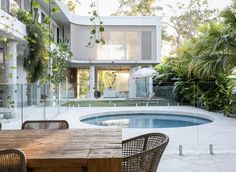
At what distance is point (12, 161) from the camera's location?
6.67 feet

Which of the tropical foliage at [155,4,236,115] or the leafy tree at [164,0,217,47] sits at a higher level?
the leafy tree at [164,0,217,47]

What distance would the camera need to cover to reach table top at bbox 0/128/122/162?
217 centimetres

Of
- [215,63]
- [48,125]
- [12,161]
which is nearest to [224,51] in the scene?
[215,63]

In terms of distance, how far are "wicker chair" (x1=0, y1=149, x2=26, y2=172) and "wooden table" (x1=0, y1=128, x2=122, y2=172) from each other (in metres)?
0.07

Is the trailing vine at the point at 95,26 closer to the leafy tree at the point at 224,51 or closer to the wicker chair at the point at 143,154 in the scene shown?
the wicker chair at the point at 143,154

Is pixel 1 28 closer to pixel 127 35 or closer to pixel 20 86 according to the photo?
pixel 20 86

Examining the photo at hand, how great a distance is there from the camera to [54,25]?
60.8ft

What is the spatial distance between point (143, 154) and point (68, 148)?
617 mm

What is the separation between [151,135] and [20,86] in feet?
19.1

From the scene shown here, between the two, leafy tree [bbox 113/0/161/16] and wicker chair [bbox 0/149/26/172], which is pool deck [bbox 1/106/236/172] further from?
leafy tree [bbox 113/0/161/16]

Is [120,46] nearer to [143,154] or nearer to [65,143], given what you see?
[65,143]

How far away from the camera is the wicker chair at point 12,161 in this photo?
2014 mm

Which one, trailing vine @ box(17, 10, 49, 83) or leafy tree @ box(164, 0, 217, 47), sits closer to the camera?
trailing vine @ box(17, 10, 49, 83)

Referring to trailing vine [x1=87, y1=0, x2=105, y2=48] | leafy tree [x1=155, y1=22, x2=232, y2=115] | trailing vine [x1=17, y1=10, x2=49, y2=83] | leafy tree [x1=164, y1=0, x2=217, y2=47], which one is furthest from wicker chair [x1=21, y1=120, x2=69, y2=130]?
leafy tree [x1=164, y1=0, x2=217, y2=47]
